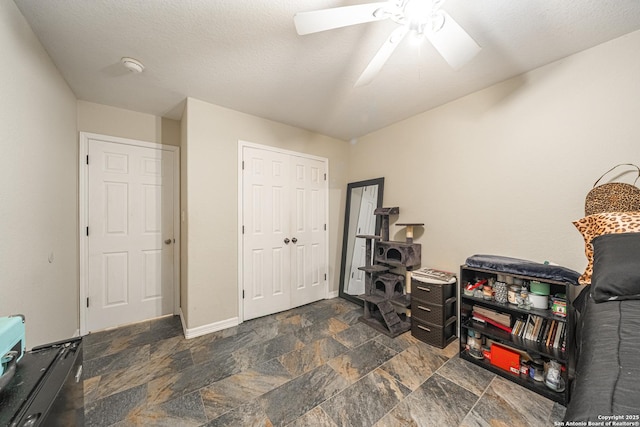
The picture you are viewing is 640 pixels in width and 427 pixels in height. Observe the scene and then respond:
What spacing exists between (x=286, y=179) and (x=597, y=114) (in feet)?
8.90

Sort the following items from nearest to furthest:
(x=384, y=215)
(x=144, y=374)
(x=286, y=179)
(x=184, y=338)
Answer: (x=144, y=374)
(x=184, y=338)
(x=384, y=215)
(x=286, y=179)

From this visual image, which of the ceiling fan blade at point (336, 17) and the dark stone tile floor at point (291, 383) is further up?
the ceiling fan blade at point (336, 17)

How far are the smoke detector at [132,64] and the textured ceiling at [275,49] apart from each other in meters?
0.04

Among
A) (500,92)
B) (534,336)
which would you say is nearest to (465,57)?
(500,92)

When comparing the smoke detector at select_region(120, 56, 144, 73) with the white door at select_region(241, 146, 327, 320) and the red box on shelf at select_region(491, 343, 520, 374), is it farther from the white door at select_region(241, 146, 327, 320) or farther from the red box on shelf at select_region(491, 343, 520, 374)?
the red box on shelf at select_region(491, 343, 520, 374)

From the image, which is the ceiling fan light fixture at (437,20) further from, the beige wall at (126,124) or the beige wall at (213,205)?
the beige wall at (126,124)

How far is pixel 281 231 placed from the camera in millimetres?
2910

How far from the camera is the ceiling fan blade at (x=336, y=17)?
1.02m

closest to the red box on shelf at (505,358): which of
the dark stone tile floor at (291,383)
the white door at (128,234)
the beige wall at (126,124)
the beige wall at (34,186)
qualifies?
the dark stone tile floor at (291,383)

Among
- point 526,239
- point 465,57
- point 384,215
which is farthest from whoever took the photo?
point 384,215

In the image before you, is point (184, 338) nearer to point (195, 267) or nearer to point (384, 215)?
point (195, 267)

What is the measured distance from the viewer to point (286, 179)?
2949mm

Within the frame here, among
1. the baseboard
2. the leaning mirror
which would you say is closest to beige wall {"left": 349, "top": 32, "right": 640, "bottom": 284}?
the leaning mirror

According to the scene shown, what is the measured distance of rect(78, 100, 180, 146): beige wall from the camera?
2342 millimetres
